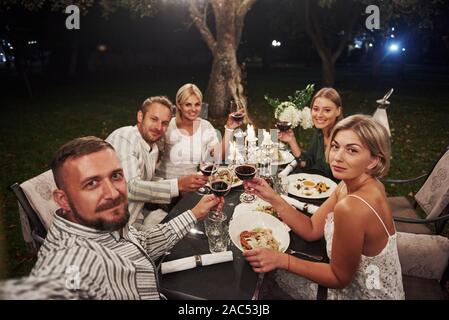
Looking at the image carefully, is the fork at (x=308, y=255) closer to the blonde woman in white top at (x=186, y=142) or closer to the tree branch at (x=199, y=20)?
the blonde woman in white top at (x=186, y=142)

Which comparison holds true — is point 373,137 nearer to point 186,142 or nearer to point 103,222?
point 103,222

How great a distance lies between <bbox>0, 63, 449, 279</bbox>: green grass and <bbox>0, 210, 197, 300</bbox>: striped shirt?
3.15 meters

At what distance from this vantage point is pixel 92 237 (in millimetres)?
2086

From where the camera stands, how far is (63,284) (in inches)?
66.5

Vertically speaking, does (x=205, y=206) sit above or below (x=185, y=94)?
below

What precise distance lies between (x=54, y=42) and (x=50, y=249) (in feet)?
85.0

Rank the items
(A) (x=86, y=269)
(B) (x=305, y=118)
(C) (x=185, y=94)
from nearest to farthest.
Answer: (A) (x=86, y=269)
(B) (x=305, y=118)
(C) (x=185, y=94)

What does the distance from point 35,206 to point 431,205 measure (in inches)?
167

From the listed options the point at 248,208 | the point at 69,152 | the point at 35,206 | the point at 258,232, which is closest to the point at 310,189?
the point at 248,208

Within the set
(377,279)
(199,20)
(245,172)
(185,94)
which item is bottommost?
(377,279)

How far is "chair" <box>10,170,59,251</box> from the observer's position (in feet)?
9.46

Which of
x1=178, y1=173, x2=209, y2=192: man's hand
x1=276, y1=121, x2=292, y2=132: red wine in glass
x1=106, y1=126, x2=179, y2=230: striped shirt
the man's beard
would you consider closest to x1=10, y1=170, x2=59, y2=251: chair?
x1=106, y1=126, x2=179, y2=230: striped shirt
